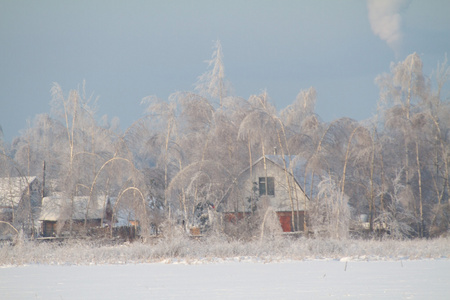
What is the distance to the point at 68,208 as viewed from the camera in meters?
28.9

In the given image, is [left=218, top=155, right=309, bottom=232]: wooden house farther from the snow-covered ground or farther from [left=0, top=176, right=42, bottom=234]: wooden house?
the snow-covered ground

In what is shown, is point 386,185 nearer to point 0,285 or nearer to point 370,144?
point 370,144

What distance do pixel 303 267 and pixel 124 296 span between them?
671 cm

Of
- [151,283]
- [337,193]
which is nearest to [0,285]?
[151,283]

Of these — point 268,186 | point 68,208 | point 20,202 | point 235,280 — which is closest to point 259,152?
point 268,186

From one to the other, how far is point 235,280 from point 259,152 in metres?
25.5

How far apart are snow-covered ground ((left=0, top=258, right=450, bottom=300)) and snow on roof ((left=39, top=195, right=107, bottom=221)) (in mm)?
12263

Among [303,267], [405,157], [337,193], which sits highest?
[405,157]

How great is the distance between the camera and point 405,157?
32.6 metres

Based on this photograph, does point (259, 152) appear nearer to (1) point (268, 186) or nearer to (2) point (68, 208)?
(1) point (268, 186)

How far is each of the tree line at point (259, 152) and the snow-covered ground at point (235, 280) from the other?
9.52 m

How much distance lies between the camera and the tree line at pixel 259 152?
27312mm

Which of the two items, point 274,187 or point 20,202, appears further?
point 274,187

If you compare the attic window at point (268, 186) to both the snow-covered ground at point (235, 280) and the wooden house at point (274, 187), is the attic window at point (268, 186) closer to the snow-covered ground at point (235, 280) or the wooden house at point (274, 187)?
the wooden house at point (274, 187)
